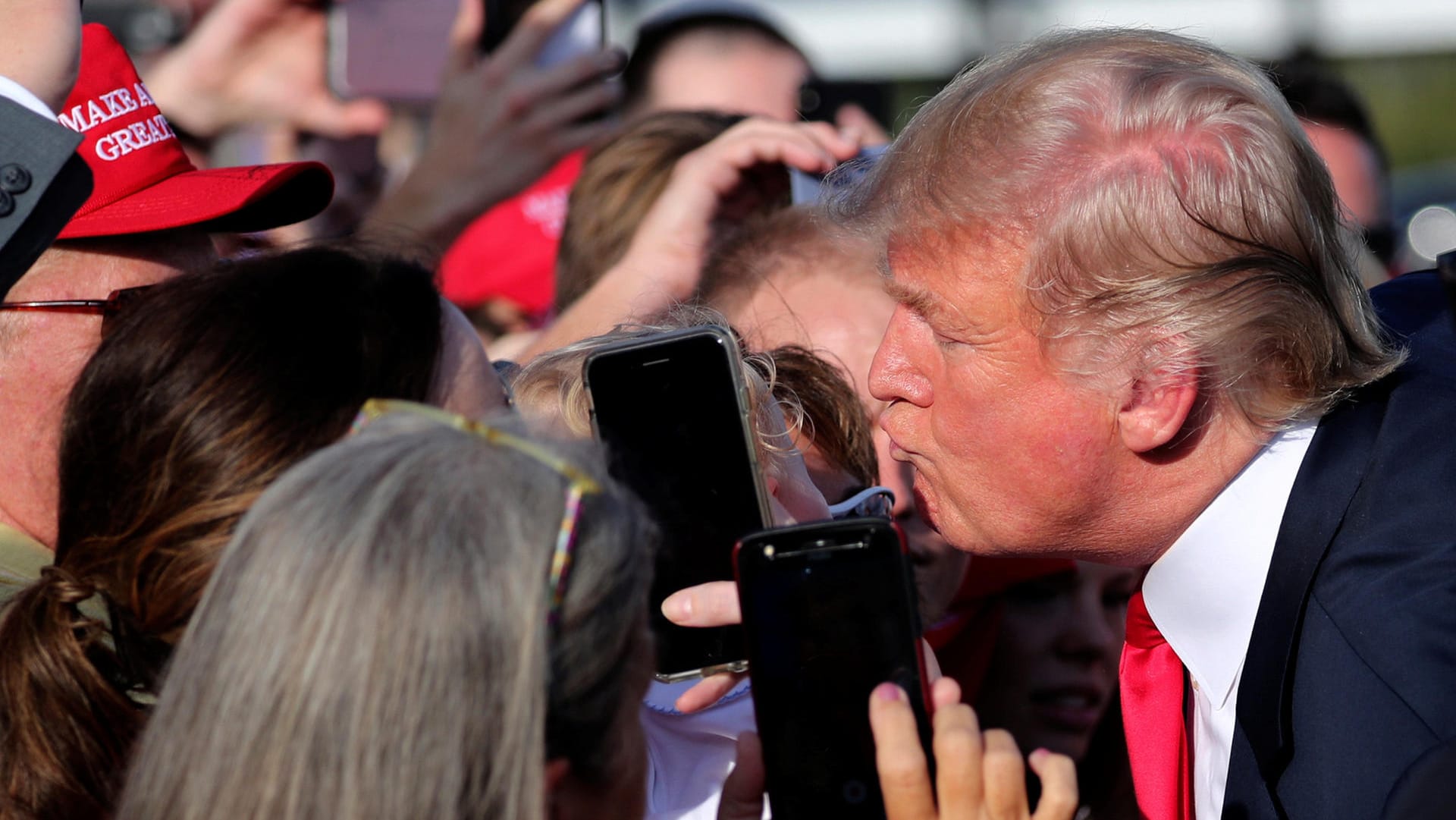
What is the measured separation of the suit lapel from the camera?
5.48 ft

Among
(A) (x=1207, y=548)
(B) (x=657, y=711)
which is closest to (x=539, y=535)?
(B) (x=657, y=711)

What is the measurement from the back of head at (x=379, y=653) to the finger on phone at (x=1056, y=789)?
1.64 ft

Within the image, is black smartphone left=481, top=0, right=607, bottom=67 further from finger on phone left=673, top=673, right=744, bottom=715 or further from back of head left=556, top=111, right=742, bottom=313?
finger on phone left=673, top=673, right=744, bottom=715

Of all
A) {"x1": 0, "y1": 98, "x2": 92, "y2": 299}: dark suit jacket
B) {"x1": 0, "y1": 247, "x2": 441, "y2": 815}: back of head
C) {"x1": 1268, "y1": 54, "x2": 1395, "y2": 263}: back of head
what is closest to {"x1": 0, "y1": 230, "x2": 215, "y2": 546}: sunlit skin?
{"x1": 0, "y1": 247, "x2": 441, "y2": 815}: back of head

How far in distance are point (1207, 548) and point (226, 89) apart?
2810 millimetres

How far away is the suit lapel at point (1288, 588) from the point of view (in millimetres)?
1671

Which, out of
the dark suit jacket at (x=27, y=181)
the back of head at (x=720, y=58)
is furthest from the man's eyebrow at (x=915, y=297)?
the back of head at (x=720, y=58)

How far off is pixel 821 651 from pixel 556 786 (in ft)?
1.03

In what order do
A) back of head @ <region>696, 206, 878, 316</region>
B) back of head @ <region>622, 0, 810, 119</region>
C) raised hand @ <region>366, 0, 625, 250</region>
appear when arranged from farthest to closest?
back of head @ <region>622, 0, 810, 119</region>, raised hand @ <region>366, 0, 625, 250</region>, back of head @ <region>696, 206, 878, 316</region>

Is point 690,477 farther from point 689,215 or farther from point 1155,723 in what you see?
point 689,215

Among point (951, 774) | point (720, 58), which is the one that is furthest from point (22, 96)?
point (720, 58)

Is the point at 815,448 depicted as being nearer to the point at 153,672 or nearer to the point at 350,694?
the point at 153,672

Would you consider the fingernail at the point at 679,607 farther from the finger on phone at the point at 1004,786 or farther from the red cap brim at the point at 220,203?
the red cap brim at the point at 220,203

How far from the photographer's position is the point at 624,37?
13516 mm
